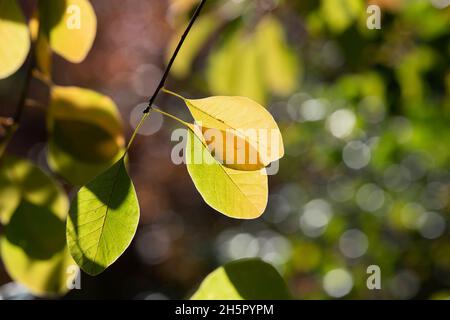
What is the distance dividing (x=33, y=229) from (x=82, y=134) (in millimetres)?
129

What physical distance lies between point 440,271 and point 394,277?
18.3 inches

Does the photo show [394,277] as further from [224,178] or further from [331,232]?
[224,178]

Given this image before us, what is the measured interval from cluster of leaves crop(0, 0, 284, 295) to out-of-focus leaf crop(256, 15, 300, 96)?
2.58ft

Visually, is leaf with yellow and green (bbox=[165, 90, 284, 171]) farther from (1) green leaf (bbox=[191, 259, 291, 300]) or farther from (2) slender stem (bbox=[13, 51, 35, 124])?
(2) slender stem (bbox=[13, 51, 35, 124])

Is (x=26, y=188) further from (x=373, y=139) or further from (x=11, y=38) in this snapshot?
(x=373, y=139)

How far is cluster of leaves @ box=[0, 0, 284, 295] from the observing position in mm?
515

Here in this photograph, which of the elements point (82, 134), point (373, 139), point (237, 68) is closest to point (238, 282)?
point (82, 134)

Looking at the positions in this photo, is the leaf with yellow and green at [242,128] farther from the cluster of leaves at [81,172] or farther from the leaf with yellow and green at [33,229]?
the leaf with yellow and green at [33,229]

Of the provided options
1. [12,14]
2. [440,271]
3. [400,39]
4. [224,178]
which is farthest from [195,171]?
[440,271]

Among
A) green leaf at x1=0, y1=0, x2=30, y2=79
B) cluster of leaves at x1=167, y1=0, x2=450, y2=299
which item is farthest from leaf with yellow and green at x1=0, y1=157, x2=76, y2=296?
cluster of leaves at x1=167, y1=0, x2=450, y2=299

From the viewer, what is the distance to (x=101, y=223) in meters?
0.52

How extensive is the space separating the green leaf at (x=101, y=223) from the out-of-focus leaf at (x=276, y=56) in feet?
3.28
